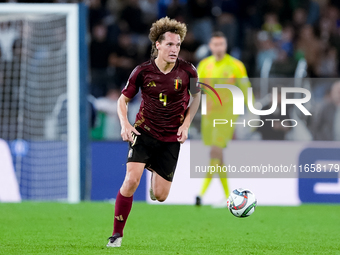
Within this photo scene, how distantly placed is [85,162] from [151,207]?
1418 millimetres

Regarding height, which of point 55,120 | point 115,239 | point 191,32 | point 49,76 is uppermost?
point 191,32

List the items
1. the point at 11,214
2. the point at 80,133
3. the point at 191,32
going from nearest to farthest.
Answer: the point at 11,214, the point at 80,133, the point at 191,32

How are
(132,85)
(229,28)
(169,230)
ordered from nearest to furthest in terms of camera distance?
(132,85) → (169,230) → (229,28)

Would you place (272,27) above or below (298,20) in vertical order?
below

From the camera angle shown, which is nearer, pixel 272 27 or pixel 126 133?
pixel 126 133

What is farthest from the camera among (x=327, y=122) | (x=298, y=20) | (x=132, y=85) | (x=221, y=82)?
(x=298, y=20)

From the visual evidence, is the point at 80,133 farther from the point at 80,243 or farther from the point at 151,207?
the point at 80,243

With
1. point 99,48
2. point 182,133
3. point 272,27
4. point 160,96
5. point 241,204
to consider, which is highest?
point 272,27

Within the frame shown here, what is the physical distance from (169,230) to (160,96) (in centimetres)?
179

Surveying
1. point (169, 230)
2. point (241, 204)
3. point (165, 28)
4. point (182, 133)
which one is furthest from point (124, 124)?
point (169, 230)

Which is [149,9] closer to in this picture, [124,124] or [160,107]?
[160,107]

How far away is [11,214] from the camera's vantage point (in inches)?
316

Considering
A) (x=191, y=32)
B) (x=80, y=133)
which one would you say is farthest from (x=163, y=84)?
(x=191, y=32)

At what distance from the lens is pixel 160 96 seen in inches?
230
